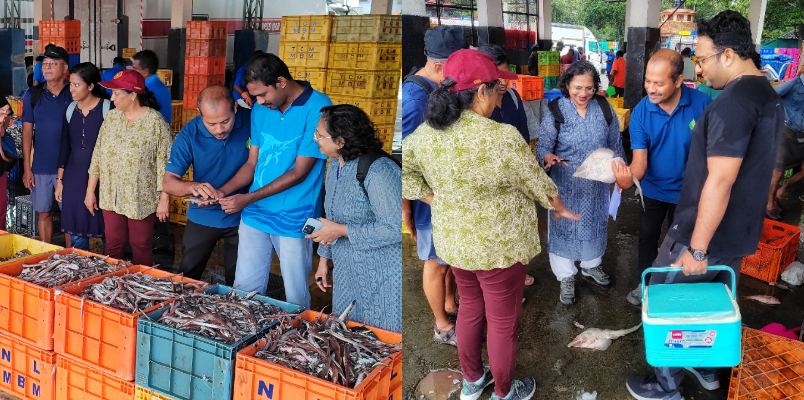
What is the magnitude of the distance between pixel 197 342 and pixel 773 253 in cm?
364

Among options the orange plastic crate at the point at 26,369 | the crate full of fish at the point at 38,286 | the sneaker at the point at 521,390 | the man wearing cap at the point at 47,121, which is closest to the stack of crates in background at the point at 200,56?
the man wearing cap at the point at 47,121

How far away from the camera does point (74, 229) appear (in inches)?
183

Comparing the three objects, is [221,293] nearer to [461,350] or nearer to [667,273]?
[461,350]

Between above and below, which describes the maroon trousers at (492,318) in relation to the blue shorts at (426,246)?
below

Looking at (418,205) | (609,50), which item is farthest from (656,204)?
(418,205)

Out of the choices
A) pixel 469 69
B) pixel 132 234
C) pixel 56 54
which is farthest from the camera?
pixel 56 54

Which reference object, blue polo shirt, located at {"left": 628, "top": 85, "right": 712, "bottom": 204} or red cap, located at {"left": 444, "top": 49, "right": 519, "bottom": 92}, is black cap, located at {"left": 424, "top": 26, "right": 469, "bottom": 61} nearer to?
red cap, located at {"left": 444, "top": 49, "right": 519, "bottom": 92}

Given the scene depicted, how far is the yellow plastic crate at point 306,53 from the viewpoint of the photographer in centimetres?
564

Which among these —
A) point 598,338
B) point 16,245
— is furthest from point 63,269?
point 598,338

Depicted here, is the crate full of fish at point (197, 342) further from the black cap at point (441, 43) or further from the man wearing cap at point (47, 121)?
the man wearing cap at point (47, 121)

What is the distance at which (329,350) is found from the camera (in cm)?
248

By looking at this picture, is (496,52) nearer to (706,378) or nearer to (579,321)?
(579,321)

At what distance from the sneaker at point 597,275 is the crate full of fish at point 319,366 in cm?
138

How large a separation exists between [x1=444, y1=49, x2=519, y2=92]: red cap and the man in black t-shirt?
2.91ft
